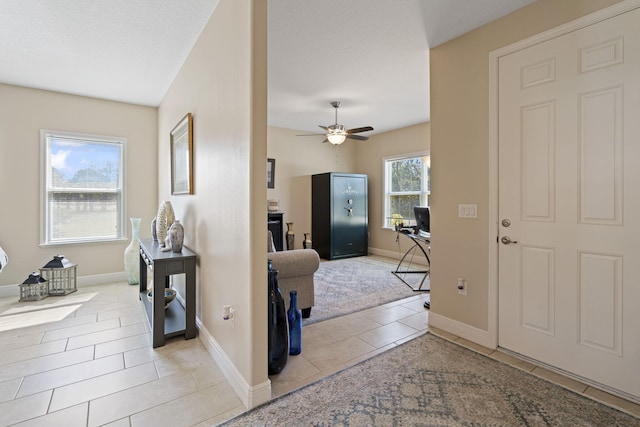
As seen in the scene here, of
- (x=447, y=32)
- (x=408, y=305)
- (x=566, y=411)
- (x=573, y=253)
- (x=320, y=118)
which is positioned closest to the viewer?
(x=566, y=411)

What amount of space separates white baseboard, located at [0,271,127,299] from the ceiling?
2.55 metres

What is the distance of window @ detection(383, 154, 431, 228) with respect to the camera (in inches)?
231

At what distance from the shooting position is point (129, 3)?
86.7 inches

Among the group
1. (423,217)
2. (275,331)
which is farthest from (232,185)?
(423,217)

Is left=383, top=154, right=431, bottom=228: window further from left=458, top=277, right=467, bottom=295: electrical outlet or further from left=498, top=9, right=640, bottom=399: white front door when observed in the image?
left=498, top=9, right=640, bottom=399: white front door

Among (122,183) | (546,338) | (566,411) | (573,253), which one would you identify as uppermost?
(122,183)

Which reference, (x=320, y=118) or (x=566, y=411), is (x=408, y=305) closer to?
(x=566, y=411)

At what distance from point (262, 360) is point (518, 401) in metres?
1.53

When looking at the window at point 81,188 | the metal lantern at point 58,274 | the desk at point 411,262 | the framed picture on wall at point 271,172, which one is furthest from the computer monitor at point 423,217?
the metal lantern at point 58,274

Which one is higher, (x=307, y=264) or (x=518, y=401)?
(x=307, y=264)

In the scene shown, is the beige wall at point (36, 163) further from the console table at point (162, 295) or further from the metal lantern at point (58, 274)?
the console table at point (162, 295)

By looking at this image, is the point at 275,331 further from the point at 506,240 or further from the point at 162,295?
the point at 506,240

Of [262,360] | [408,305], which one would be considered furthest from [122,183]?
[408,305]

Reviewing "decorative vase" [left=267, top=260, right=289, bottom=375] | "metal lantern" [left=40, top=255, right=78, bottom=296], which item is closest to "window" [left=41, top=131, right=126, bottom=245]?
"metal lantern" [left=40, top=255, right=78, bottom=296]
